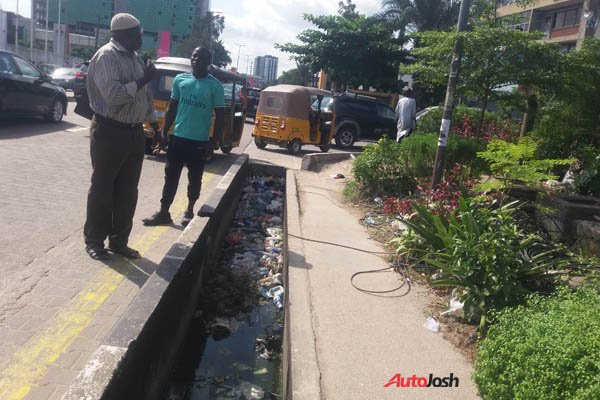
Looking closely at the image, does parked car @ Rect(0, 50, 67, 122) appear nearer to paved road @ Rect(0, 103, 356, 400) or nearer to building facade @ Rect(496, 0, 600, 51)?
paved road @ Rect(0, 103, 356, 400)

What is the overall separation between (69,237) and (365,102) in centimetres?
1608

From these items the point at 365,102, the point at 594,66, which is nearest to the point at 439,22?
the point at 365,102

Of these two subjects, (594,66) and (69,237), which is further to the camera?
(594,66)

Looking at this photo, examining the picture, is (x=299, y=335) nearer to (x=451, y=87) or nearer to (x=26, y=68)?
(x=451, y=87)

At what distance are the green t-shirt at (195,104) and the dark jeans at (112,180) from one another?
1.08 metres

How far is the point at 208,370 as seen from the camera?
14.3 feet

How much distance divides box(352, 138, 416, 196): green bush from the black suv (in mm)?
10948

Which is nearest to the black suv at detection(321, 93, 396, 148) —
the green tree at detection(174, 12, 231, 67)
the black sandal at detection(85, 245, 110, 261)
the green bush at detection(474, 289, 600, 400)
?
the black sandal at detection(85, 245, 110, 261)

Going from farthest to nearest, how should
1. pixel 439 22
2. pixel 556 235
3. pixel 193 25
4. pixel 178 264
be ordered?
pixel 193 25 → pixel 439 22 → pixel 556 235 → pixel 178 264

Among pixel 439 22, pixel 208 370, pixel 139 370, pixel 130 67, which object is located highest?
pixel 439 22

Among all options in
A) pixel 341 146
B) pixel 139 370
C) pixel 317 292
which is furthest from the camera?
pixel 341 146

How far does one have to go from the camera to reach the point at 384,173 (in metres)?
8.66

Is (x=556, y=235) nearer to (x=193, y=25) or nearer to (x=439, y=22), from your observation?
(x=439, y=22)

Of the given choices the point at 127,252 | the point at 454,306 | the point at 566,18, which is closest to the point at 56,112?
the point at 127,252
